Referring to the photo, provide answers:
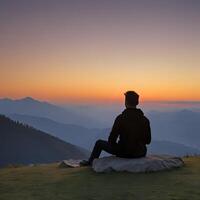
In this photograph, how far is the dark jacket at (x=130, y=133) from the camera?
55.2 ft

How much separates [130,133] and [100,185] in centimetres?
316

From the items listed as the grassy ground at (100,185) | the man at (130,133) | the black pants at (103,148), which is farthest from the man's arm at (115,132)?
the grassy ground at (100,185)

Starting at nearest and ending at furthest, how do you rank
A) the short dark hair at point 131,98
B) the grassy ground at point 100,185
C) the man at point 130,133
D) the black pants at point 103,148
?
the grassy ground at point 100,185 → the short dark hair at point 131,98 → the man at point 130,133 → the black pants at point 103,148

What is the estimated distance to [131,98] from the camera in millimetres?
16766

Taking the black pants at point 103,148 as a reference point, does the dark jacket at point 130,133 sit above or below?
above

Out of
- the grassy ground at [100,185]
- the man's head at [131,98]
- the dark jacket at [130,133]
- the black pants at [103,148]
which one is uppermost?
the man's head at [131,98]

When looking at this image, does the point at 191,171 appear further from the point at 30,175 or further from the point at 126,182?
the point at 30,175

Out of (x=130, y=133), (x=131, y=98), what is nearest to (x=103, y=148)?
(x=130, y=133)

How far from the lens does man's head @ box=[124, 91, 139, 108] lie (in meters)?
16.7

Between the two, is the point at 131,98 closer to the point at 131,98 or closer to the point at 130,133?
the point at 131,98

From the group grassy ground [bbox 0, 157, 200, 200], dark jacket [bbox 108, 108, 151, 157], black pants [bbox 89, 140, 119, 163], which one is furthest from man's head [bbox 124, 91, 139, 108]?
grassy ground [bbox 0, 157, 200, 200]

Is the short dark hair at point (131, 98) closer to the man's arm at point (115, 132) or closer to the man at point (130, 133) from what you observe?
the man at point (130, 133)

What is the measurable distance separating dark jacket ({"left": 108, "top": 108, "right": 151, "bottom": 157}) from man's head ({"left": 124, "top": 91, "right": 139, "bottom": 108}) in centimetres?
29

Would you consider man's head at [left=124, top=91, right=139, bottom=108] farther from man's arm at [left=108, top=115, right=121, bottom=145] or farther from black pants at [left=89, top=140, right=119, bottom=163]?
black pants at [left=89, top=140, right=119, bottom=163]
